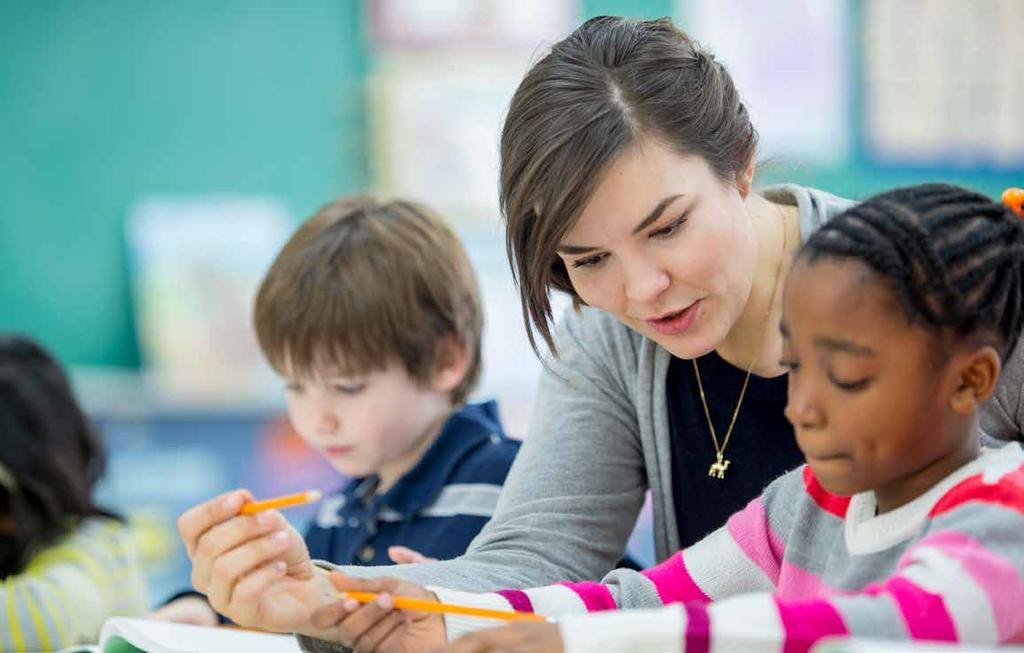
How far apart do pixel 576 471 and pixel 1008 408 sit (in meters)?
0.43

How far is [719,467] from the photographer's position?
1346 millimetres

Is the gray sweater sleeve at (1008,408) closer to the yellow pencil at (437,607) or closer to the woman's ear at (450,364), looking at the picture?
the yellow pencil at (437,607)

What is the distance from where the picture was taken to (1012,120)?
14.4 ft

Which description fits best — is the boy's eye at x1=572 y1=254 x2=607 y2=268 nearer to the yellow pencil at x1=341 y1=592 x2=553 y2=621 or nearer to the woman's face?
the woman's face

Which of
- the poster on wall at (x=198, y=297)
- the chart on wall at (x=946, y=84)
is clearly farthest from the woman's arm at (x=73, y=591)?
the chart on wall at (x=946, y=84)

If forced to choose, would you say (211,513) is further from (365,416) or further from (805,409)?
(365,416)

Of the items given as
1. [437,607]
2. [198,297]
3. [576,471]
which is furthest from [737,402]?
[198,297]

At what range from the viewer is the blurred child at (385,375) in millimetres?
1592

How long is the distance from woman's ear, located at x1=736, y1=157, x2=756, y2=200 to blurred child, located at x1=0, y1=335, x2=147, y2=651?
976mm

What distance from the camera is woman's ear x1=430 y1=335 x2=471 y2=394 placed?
169 centimetres

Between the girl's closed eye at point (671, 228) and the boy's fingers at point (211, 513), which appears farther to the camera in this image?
the girl's closed eye at point (671, 228)

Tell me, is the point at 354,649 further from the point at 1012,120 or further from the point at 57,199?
the point at 1012,120

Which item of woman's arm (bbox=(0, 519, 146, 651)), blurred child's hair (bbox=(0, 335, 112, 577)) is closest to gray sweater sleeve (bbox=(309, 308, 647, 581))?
woman's arm (bbox=(0, 519, 146, 651))

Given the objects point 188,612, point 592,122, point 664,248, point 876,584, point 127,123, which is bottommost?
point 188,612
